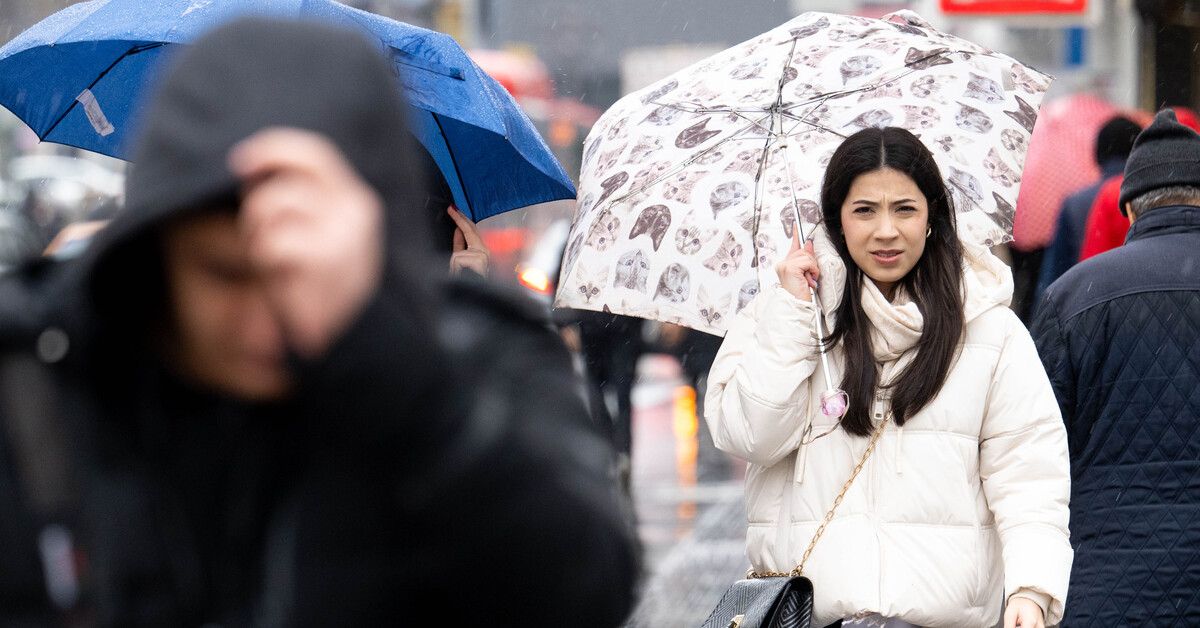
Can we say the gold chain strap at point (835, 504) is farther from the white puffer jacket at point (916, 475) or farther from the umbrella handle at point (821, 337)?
the umbrella handle at point (821, 337)

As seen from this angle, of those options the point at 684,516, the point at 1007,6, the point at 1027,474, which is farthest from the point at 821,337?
the point at 1007,6

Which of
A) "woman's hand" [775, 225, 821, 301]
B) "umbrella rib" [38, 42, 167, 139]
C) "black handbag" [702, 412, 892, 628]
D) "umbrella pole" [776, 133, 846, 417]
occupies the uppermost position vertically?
"umbrella rib" [38, 42, 167, 139]

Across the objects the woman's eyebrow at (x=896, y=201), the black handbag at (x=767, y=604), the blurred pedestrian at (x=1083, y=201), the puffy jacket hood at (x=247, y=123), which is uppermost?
the puffy jacket hood at (x=247, y=123)

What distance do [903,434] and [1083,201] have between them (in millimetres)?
4903

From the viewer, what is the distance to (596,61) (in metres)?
35.3

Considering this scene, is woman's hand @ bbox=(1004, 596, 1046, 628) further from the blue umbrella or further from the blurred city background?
the blue umbrella

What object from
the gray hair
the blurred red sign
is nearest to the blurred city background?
the blurred red sign

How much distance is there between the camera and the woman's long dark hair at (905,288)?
119 inches

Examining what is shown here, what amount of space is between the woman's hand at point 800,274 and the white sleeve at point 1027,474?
47 cm

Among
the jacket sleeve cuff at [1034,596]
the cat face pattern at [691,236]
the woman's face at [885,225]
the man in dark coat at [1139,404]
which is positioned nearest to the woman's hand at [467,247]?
the cat face pattern at [691,236]

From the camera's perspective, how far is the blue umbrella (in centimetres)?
329

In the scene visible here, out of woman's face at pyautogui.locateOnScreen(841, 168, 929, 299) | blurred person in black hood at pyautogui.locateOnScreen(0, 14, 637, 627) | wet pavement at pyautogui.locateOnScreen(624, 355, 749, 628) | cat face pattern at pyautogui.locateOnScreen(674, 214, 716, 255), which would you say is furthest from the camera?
wet pavement at pyautogui.locateOnScreen(624, 355, 749, 628)

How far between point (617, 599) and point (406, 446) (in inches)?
9.2

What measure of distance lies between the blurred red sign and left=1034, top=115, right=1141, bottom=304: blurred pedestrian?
7.77 feet
